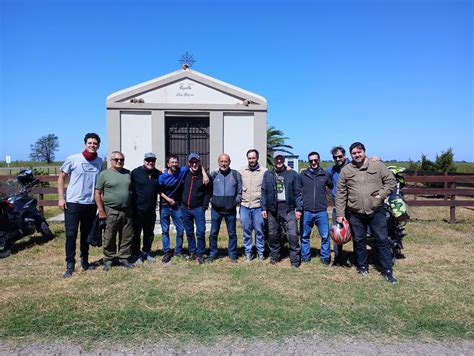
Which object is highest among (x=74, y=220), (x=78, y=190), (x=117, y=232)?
(x=78, y=190)

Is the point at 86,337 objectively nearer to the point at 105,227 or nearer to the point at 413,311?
the point at 105,227

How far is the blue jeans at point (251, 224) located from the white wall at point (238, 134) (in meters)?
4.38

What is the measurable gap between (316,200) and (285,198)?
0.51 m

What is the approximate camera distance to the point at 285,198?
217 inches

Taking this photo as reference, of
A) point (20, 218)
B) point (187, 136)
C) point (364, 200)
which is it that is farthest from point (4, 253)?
point (364, 200)

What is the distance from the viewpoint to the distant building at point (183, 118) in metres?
9.67

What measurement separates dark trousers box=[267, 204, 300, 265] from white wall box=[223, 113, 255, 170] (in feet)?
14.8

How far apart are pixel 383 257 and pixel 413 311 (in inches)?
48.3

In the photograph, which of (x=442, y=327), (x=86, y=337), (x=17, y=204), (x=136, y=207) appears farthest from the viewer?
(x=17, y=204)

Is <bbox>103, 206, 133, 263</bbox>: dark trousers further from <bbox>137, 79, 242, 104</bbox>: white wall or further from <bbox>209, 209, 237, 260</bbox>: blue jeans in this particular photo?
<bbox>137, 79, 242, 104</bbox>: white wall

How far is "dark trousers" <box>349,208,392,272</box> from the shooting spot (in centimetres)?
506

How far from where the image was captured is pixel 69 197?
204 inches

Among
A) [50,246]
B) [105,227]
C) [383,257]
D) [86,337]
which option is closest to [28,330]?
[86,337]

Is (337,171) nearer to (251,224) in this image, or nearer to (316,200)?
(316,200)
